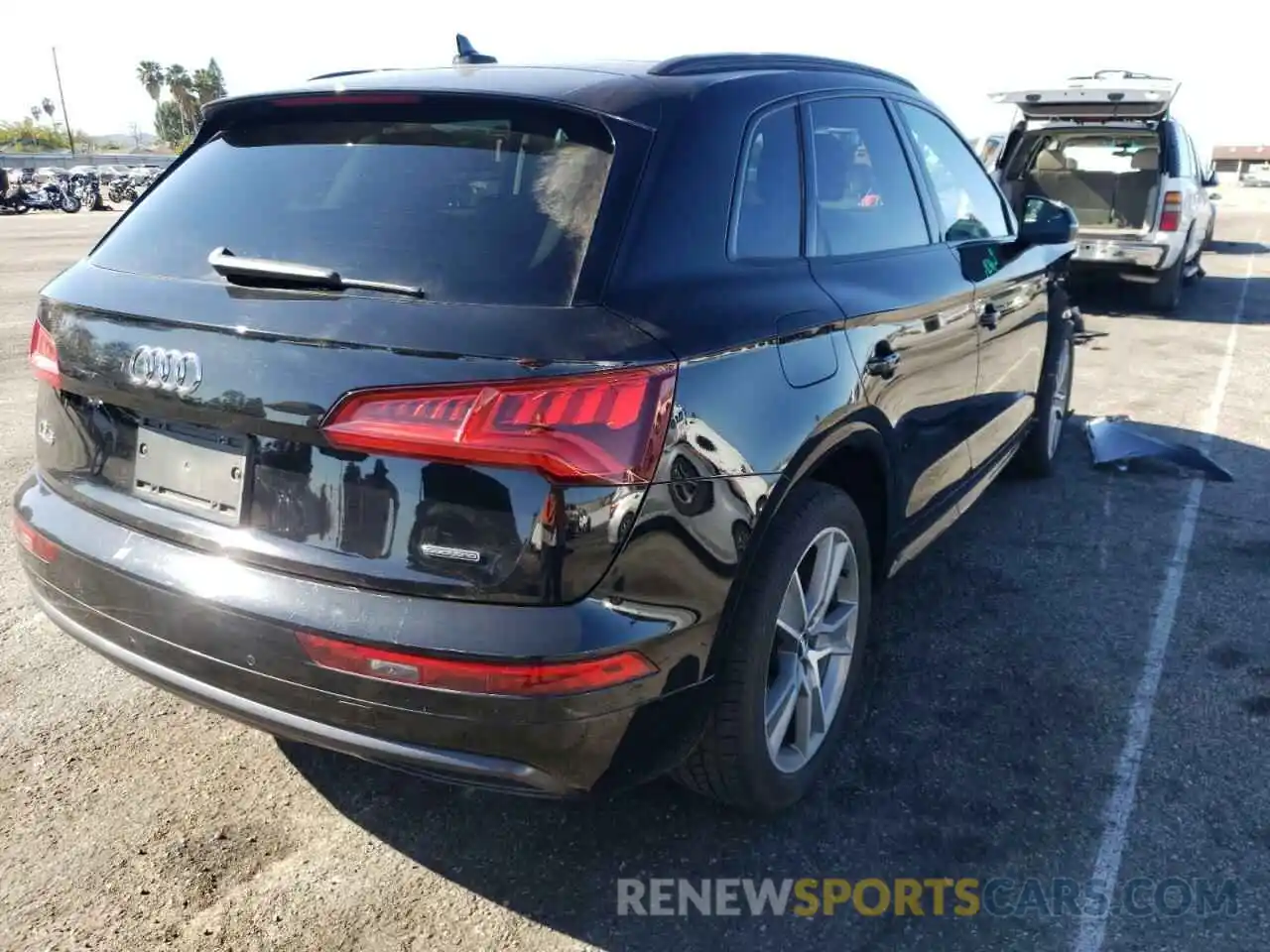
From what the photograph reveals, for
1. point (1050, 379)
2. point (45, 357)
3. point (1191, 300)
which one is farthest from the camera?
point (1191, 300)

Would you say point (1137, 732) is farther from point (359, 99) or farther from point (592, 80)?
point (359, 99)

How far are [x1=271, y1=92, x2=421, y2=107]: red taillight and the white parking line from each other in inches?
92.4

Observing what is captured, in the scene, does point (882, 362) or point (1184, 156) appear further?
point (1184, 156)

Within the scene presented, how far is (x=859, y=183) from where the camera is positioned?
302 centimetres

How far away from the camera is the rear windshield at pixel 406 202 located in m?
2.05

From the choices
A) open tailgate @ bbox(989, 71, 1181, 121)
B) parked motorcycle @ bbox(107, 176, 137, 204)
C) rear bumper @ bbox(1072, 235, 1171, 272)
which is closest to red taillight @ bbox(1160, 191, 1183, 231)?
rear bumper @ bbox(1072, 235, 1171, 272)

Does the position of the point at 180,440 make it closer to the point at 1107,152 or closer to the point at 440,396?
the point at 440,396

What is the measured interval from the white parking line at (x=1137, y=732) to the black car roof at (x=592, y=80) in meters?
2.01

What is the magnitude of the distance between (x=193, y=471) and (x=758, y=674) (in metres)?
1.26

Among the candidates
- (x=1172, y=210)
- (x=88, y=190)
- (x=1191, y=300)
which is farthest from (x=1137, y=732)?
(x=88, y=190)

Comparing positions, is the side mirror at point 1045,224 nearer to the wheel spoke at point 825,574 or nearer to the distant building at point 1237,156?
the wheel spoke at point 825,574

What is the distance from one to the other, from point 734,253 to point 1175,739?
1929 millimetres

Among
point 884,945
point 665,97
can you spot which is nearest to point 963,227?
point 665,97

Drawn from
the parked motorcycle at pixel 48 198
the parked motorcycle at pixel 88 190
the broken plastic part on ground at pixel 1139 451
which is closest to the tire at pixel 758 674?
the broken plastic part on ground at pixel 1139 451
